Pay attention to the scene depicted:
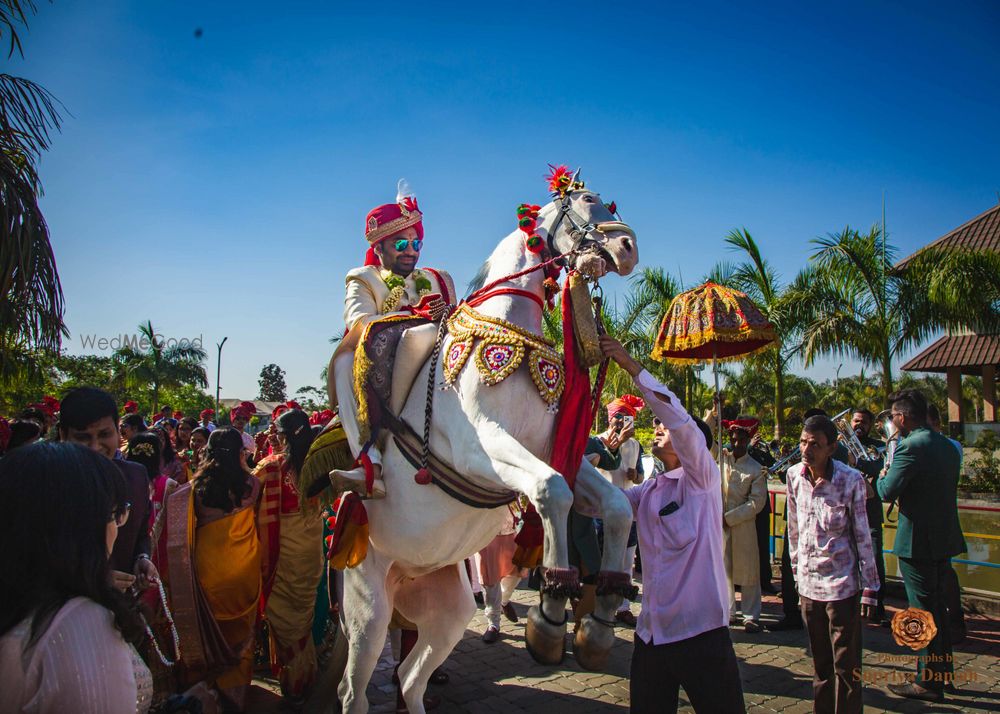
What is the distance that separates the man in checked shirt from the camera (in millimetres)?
4113

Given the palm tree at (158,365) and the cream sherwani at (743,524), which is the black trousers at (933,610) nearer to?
the cream sherwani at (743,524)

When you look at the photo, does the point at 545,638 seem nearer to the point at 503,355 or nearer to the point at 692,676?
the point at 692,676

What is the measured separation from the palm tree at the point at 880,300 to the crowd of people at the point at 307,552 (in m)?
8.19

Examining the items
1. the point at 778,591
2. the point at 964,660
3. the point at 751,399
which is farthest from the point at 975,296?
the point at 751,399

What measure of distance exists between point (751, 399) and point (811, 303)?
90.6 feet

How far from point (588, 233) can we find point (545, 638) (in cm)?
202

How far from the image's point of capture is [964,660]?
5.89m

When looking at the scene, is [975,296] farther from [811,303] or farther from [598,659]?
[598,659]

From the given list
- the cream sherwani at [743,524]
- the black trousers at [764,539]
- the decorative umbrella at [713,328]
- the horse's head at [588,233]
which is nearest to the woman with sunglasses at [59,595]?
the horse's head at [588,233]

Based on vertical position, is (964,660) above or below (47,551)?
below

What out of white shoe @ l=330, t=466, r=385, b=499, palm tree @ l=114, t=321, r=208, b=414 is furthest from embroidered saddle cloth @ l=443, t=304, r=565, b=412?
palm tree @ l=114, t=321, r=208, b=414

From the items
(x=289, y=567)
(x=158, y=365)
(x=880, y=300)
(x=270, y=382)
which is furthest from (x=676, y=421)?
(x=270, y=382)

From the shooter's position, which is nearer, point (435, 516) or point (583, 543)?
point (435, 516)

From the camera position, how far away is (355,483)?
11.9 ft
